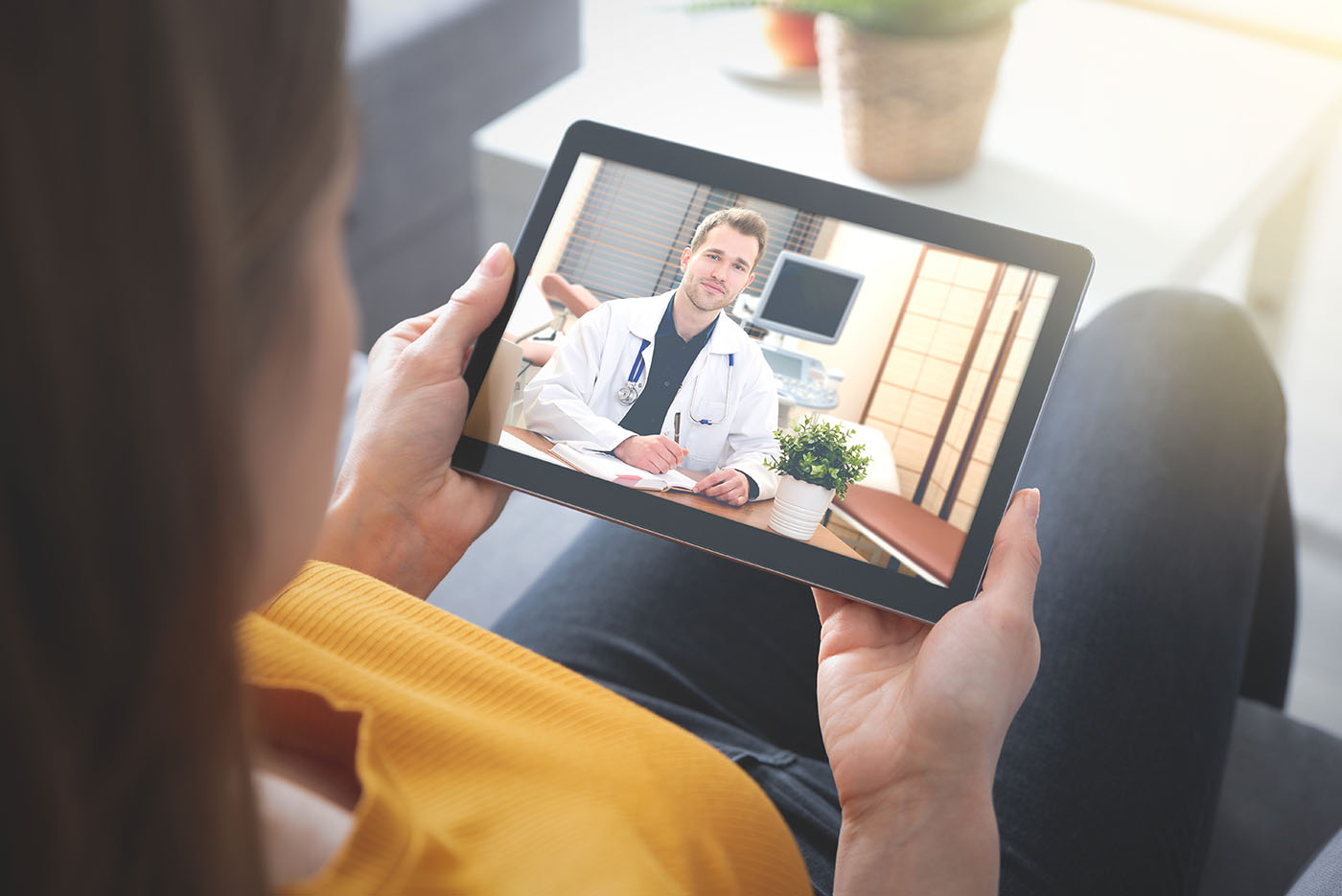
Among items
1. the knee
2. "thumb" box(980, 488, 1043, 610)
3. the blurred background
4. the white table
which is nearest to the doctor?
"thumb" box(980, 488, 1043, 610)

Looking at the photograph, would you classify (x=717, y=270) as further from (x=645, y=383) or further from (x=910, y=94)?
(x=910, y=94)

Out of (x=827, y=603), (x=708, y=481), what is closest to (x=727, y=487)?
(x=708, y=481)

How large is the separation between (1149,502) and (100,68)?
2.66ft

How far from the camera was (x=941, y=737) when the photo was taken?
0.62m

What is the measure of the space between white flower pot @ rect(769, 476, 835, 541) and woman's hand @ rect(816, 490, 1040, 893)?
109 mm

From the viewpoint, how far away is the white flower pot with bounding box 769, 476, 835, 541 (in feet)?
2.20

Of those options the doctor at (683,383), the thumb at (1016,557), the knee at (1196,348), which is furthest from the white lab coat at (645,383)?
the knee at (1196,348)

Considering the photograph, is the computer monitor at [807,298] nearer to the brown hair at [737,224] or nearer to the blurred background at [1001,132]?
the brown hair at [737,224]

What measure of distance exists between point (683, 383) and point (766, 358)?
0.06m

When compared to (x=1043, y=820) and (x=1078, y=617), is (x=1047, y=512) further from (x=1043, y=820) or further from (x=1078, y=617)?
(x=1043, y=820)

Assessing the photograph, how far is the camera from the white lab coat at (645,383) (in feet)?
2.25

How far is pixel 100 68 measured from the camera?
0.76ft

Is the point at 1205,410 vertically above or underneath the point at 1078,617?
above

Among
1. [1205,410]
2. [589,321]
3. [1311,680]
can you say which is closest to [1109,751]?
[1205,410]
